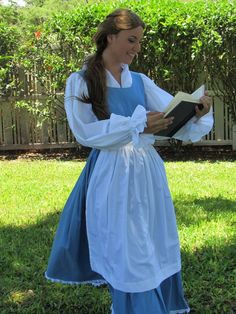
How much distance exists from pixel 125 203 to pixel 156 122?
430 mm

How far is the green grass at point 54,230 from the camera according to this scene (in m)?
3.57

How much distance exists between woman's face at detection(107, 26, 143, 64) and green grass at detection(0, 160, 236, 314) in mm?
1612

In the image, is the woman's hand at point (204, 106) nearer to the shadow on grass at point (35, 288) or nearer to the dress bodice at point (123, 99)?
the dress bodice at point (123, 99)

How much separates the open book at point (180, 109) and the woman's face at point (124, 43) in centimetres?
35

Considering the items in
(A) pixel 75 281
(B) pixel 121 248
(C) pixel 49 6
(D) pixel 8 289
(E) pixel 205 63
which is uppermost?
(C) pixel 49 6

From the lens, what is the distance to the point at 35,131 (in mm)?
9688

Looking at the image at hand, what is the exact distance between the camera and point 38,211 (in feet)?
18.3

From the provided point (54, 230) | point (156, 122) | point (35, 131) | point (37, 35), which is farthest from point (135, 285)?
point (35, 131)

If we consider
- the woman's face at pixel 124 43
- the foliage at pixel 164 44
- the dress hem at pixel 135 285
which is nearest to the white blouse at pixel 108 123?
the woman's face at pixel 124 43

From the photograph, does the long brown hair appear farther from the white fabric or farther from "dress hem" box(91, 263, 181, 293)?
"dress hem" box(91, 263, 181, 293)

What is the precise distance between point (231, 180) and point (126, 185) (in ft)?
14.1

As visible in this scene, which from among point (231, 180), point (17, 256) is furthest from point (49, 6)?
point (17, 256)

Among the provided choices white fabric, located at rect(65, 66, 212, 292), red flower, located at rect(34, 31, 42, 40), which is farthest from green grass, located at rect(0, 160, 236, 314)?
red flower, located at rect(34, 31, 42, 40)

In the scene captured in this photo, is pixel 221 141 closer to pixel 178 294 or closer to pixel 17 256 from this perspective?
pixel 17 256
